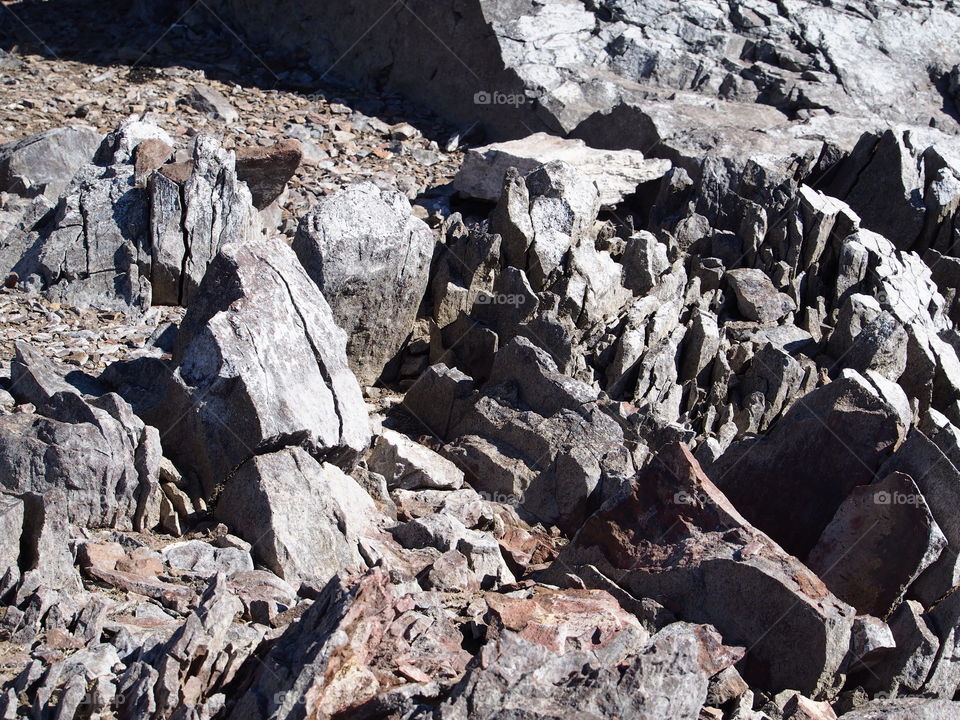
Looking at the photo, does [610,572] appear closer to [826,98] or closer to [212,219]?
[212,219]

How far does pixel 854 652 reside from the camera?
6797 millimetres

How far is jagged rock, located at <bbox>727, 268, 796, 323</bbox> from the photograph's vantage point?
12.7m

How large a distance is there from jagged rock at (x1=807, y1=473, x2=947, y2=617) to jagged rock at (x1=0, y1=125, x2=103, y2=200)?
355 inches

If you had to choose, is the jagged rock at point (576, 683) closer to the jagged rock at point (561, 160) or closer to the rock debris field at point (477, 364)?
the rock debris field at point (477, 364)

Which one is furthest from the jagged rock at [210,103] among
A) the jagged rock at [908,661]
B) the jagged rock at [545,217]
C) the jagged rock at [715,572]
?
the jagged rock at [908,661]

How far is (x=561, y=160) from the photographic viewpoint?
13.7 meters

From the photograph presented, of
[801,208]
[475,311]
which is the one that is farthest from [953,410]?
[475,311]

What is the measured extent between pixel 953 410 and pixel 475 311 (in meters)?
5.67

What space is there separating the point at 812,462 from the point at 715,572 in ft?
5.86

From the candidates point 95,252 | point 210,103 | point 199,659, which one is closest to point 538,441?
point 199,659

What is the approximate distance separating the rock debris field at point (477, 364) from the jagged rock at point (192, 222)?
1.4 inches

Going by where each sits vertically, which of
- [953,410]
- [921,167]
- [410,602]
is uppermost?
[921,167]

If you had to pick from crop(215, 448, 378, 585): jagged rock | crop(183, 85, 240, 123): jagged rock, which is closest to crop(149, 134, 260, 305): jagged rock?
crop(215, 448, 378, 585): jagged rock

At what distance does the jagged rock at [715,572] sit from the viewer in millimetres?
6637
